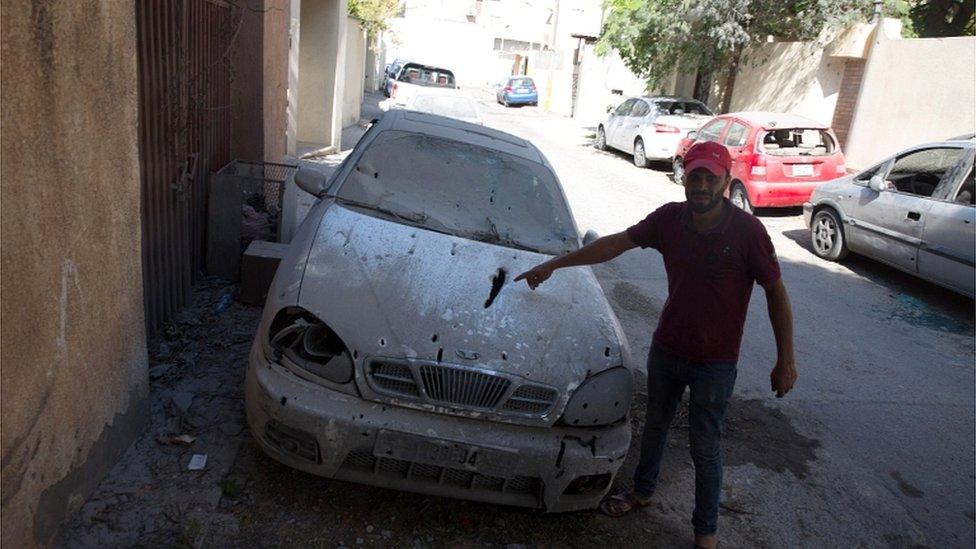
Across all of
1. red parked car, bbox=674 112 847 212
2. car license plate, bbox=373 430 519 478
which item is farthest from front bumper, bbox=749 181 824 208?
car license plate, bbox=373 430 519 478

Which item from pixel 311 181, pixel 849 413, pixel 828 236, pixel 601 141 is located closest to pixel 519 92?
pixel 601 141

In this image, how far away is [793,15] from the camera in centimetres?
1630

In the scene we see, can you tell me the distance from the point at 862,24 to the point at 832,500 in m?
13.3

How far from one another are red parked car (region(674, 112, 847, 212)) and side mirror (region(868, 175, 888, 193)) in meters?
2.97

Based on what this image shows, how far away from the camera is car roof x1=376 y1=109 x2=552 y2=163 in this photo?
517cm

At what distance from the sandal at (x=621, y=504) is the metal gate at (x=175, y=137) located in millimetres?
3030

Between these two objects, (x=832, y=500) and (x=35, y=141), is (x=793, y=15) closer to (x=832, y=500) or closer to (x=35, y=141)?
(x=832, y=500)

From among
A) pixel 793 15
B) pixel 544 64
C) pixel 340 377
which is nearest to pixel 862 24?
pixel 793 15

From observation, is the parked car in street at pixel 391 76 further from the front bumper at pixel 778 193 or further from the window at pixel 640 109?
the front bumper at pixel 778 193

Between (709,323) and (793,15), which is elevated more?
(793,15)

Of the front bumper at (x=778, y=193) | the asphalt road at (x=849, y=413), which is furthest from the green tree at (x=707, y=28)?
the asphalt road at (x=849, y=413)

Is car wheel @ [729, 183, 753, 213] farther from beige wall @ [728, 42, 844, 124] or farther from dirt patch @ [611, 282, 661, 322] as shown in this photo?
dirt patch @ [611, 282, 661, 322]

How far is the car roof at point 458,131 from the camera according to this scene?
5168 millimetres

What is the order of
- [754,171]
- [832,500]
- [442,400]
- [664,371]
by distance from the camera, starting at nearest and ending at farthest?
Result: [442,400], [664,371], [832,500], [754,171]
